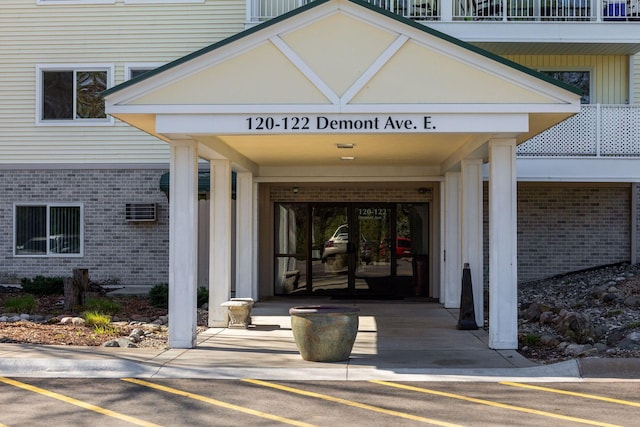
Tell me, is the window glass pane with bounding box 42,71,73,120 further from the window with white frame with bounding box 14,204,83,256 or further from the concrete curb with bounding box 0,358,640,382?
the concrete curb with bounding box 0,358,640,382

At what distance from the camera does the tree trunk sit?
18438 millimetres

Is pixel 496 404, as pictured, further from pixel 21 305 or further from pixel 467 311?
pixel 21 305

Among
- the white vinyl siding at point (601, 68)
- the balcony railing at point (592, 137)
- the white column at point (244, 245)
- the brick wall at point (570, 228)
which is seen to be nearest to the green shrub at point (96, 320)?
the white column at point (244, 245)

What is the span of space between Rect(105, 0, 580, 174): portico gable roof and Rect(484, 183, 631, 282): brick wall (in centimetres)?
1029

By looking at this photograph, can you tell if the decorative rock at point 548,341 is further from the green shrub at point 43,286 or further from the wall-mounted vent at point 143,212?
the green shrub at point 43,286

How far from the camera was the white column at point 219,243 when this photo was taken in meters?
16.1

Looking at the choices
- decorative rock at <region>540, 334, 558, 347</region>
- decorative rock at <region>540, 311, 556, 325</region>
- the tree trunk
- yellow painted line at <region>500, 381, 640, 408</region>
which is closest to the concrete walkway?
yellow painted line at <region>500, 381, 640, 408</region>

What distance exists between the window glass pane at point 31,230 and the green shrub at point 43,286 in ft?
6.20

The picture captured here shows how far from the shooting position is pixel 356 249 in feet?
72.9

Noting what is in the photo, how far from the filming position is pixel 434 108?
484 inches

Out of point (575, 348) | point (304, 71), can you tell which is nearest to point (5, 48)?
point (304, 71)

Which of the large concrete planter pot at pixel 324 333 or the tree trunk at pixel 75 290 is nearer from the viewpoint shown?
the large concrete planter pot at pixel 324 333

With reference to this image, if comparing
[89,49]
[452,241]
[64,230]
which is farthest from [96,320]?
[89,49]

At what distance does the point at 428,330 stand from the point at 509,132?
4.64m
